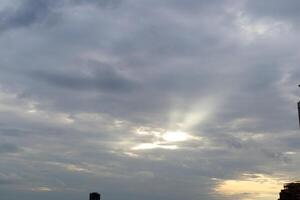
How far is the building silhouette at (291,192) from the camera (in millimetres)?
126812

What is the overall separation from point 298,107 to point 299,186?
50091 mm

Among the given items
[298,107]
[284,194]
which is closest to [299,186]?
[284,194]

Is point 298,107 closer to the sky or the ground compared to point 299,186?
closer to the sky

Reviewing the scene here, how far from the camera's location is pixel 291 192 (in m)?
128

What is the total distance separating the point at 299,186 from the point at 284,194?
Answer: 507cm

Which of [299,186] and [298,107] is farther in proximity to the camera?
[298,107]

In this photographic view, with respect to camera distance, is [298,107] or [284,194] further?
[298,107]

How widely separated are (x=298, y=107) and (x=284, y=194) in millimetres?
50476

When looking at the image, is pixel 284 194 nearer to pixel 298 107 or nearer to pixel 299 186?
pixel 299 186

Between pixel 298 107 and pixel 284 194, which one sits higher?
pixel 298 107

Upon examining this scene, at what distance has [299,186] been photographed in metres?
127

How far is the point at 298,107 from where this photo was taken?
170m

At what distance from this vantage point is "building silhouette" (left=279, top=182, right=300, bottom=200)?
12681cm
